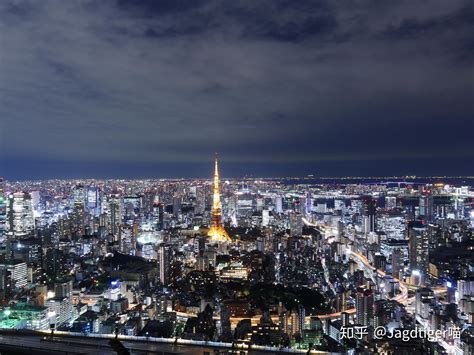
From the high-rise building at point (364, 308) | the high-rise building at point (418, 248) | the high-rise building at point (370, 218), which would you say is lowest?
the high-rise building at point (364, 308)

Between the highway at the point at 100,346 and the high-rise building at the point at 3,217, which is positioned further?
the high-rise building at the point at 3,217

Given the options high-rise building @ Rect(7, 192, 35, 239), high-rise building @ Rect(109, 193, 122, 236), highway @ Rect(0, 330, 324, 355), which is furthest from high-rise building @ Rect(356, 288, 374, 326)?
high-rise building @ Rect(109, 193, 122, 236)

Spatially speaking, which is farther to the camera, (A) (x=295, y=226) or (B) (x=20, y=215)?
(A) (x=295, y=226)

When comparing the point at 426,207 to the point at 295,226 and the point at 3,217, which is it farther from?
the point at 3,217

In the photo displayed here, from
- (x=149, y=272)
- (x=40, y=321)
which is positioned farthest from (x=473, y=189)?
(x=40, y=321)

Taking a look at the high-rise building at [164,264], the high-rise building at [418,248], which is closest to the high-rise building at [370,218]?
the high-rise building at [418,248]

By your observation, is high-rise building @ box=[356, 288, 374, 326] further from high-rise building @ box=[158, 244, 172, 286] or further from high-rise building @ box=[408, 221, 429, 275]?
high-rise building @ box=[158, 244, 172, 286]

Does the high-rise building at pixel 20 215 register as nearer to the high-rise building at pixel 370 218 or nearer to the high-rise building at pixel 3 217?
the high-rise building at pixel 3 217

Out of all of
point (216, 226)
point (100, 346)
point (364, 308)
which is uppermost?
point (216, 226)

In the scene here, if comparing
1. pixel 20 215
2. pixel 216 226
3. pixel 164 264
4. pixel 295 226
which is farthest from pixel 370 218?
pixel 20 215

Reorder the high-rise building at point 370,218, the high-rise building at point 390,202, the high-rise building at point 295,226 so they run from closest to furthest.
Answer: the high-rise building at point 295,226 < the high-rise building at point 370,218 < the high-rise building at point 390,202

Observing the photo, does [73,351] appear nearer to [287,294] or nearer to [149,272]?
[287,294]
